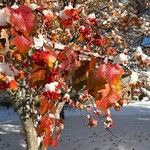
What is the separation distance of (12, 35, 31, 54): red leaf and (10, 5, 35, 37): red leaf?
53 mm

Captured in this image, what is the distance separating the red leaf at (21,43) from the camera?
2352 mm

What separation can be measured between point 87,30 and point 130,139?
1181 cm

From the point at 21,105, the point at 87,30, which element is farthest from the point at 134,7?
the point at 87,30

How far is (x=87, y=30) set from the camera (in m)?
6.80

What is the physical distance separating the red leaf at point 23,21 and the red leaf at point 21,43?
53mm

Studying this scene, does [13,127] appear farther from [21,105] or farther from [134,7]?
A: [21,105]

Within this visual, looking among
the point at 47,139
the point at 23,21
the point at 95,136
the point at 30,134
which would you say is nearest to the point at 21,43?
the point at 23,21

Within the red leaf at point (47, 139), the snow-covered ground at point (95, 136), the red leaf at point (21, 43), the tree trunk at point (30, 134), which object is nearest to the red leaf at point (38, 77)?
the red leaf at point (21, 43)

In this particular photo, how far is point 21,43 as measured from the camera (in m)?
2.36

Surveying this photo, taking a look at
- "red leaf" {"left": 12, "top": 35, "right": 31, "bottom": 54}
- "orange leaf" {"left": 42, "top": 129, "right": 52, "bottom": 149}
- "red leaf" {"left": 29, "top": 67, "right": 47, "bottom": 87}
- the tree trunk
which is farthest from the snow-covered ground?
"red leaf" {"left": 12, "top": 35, "right": 31, "bottom": 54}

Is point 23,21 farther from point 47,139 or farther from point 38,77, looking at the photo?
point 47,139

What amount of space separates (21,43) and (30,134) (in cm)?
845

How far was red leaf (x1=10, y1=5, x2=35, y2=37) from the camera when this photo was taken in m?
2.29

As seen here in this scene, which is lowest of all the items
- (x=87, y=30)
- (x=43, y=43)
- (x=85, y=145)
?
(x=85, y=145)
